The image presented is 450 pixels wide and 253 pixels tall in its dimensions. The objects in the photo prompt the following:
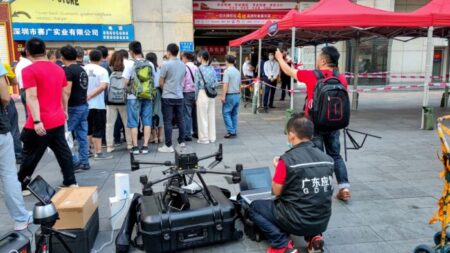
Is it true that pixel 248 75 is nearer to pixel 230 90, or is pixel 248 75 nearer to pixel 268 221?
pixel 230 90

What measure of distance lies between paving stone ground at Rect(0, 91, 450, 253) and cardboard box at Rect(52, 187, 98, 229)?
369mm

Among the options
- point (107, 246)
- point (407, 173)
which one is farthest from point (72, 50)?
point (407, 173)

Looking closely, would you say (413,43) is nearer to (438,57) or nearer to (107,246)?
(438,57)

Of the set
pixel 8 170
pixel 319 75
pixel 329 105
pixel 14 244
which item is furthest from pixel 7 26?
pixel 329 105

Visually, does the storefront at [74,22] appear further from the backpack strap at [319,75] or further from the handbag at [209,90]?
the backpack strap at [319,75]

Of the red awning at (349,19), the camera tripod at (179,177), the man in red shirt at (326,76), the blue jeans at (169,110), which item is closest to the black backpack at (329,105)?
the man in red shirt at (326,76)

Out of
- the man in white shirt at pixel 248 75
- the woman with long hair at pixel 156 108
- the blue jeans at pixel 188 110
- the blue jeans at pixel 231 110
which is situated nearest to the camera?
the woman with long hair at pixel 156 108

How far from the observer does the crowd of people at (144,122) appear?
2875 millimetres

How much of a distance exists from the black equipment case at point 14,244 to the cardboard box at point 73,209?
46 centimetres

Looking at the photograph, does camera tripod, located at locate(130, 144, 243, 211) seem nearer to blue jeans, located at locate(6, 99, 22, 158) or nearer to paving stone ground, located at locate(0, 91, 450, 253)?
paving stone ground, located at locate(0, 91, 450, 253)

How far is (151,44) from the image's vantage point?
1560cm

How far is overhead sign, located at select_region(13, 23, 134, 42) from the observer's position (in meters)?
14.5

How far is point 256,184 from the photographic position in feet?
12.7

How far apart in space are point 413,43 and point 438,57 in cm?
232
